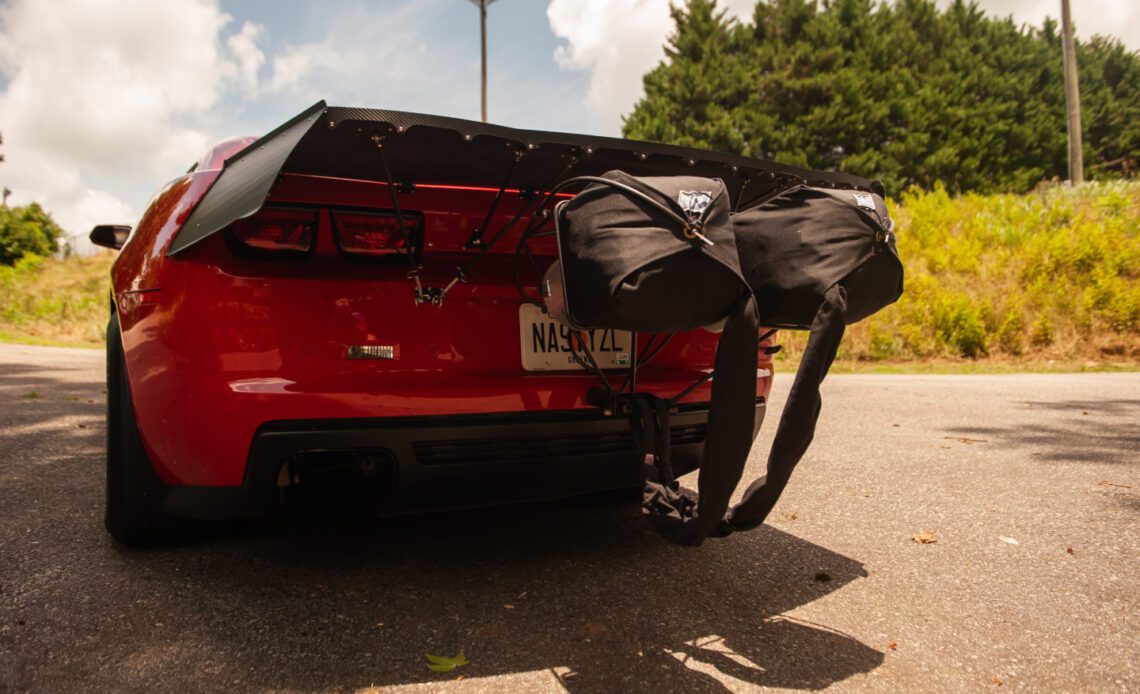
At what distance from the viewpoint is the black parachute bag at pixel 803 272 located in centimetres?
173

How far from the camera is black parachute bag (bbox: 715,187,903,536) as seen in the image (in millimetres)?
1734

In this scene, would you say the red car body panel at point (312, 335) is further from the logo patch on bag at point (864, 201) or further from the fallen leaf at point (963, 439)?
the fallen leaf at point (963, 439)

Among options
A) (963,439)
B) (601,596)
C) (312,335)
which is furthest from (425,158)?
(963,439)

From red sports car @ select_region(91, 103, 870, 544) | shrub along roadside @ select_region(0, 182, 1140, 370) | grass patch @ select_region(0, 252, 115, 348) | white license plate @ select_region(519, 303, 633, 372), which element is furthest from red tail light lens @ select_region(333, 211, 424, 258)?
grass patch @ select_region(0, 252, 115, 348)

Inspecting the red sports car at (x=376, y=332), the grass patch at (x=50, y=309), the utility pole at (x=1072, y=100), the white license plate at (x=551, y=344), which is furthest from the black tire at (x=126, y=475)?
the utility pole at (x=1072, y=100)

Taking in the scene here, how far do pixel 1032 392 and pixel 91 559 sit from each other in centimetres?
710

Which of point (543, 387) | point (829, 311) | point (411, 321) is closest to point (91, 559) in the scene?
point (411, 321)

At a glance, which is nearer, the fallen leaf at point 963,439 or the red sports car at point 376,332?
the red sports car at point 376,332

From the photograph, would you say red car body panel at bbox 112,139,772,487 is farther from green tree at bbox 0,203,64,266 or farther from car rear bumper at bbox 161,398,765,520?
green tree at bbox 0,203,64,266

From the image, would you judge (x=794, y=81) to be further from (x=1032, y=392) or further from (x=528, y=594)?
(x=528, y=594)

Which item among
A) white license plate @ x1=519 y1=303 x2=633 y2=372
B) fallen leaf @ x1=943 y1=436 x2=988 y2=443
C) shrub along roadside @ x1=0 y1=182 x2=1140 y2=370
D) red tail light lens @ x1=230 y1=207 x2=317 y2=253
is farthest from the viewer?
shrub along roadside @ x1=0 y1=182 x2=1140 y2=370

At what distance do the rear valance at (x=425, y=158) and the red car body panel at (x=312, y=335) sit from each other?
6cm

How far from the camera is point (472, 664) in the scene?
1.82 meters

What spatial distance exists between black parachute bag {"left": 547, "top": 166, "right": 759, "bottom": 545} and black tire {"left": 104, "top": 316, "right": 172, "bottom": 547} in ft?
4.59
